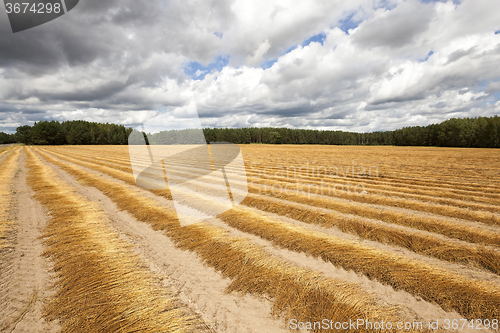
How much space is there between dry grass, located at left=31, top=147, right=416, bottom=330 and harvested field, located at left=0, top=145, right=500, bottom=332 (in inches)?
1.0

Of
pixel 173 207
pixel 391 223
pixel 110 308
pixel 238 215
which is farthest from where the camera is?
pixel 173 207

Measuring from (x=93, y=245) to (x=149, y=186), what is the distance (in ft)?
26.3

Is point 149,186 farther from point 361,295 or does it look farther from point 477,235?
point 477,235

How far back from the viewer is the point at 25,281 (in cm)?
461

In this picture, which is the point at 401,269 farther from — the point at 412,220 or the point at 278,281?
the point at 412,220

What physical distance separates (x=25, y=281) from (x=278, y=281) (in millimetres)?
5230

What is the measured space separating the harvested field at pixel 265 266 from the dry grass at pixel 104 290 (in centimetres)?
2

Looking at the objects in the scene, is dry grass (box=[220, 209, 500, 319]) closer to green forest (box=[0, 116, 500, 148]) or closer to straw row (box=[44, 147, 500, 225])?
straw row (box=[44, 147, 500, 225])

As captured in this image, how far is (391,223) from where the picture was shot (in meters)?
7.71

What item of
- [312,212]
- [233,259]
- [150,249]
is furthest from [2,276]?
[312,212]

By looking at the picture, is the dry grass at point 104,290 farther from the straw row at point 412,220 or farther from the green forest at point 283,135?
the green forest at point 283,135

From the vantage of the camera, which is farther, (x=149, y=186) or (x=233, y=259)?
(x=149, y=186)

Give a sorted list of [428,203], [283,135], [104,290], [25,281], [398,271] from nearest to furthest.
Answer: [104,290]
[25,281]
[398,271]
[428,203]
[283,135]

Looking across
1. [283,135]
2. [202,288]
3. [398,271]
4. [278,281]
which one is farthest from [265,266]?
[283,135]
